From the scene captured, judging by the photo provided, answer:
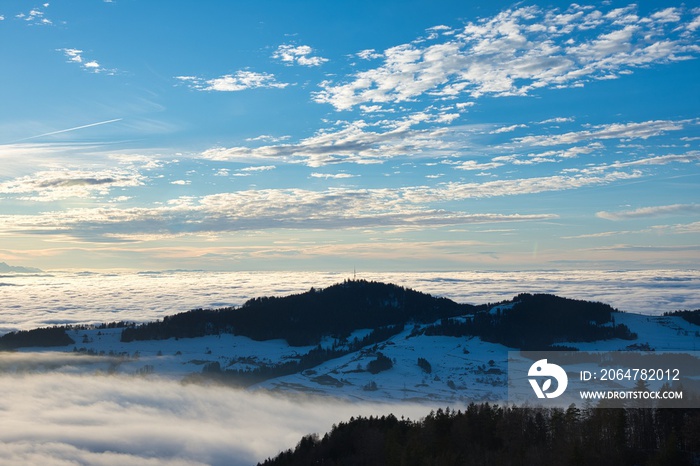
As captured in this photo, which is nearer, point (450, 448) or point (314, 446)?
point (450, 448)

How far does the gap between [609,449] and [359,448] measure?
6638 centimetres

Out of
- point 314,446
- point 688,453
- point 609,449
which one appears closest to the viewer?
point 688,453

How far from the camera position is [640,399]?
14138cm

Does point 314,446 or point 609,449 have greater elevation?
point 609,449

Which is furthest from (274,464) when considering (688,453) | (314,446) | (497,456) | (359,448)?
(688,453)

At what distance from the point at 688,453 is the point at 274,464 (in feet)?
378

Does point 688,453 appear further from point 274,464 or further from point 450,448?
point 274,464

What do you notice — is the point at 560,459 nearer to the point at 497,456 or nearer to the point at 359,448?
the point at 497,456

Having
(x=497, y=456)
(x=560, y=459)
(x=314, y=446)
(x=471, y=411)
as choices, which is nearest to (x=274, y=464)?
(x=314, y=446)

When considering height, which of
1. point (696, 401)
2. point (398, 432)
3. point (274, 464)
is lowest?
point (274, 464)

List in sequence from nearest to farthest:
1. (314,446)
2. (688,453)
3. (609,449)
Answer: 1. (688,453)
2. (609,449)
3. (314,446)

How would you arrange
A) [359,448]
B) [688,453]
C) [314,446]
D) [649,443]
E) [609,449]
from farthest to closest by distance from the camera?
1. [314,446]
2. [359,448]
3. [649,443]
4. [609,449]
5. [688,453]

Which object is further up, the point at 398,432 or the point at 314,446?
the point at 398,432

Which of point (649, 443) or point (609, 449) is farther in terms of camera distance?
point (649, 443)
